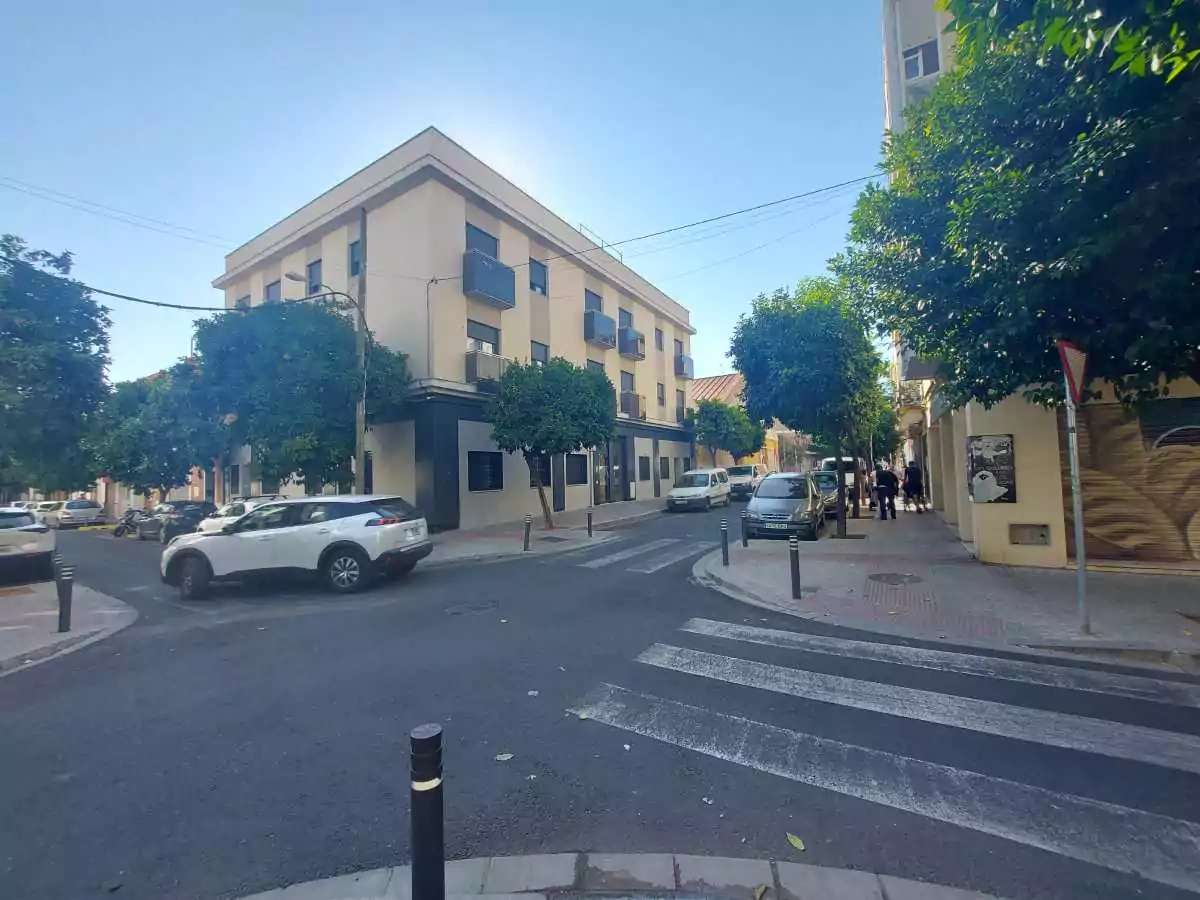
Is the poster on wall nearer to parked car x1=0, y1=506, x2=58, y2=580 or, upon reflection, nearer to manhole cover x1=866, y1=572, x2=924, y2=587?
manhole cover x1=866, y1=572, x2=924, y2=587

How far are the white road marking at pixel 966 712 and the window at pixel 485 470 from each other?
14.1 m

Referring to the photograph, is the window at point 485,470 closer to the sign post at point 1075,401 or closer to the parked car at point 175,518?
the parked car at point 175,518

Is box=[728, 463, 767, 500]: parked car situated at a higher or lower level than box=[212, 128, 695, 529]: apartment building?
lower

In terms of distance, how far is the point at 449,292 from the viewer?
59.5ft

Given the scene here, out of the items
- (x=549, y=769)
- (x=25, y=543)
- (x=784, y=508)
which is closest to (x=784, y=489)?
(x=784, y=508)

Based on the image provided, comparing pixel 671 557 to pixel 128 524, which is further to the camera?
pixel 128 524

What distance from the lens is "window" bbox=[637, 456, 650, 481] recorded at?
2992 cm

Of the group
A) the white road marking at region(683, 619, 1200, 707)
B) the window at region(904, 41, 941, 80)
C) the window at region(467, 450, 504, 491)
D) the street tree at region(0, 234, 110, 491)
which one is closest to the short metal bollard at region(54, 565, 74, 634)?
the street tree at region(0, 234, 110, 491)

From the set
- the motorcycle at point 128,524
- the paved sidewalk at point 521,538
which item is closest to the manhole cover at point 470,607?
the paved sidewalk at point 521,538

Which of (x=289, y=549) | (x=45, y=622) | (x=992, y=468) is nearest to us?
(x=45, y=622)

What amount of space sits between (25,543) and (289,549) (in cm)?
619

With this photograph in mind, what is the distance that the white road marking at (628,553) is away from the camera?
38.4ft

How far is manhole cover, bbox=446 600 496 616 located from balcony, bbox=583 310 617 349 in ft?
60.9

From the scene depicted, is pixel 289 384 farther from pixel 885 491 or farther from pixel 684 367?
pixel 684 367
